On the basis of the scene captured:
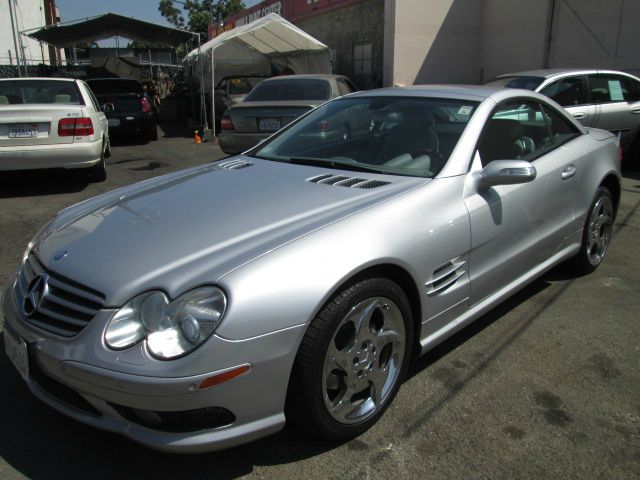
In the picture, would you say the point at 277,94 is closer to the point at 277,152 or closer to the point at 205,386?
the point at 277,152

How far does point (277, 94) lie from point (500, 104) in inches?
249

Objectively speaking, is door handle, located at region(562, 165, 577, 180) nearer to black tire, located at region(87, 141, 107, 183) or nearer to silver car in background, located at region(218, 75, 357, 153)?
silver car in background, located at region(218, 75, 357, 153)

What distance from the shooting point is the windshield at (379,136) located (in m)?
3.28

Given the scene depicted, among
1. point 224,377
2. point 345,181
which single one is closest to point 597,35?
point 345,181

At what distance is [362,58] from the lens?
A: 61.2ft

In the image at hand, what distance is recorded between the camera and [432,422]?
2.65m

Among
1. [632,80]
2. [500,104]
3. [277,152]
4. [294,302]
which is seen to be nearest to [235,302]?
[294,302]

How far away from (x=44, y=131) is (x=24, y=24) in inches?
726

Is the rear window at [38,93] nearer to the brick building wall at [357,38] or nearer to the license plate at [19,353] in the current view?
the license plate at [19,353]

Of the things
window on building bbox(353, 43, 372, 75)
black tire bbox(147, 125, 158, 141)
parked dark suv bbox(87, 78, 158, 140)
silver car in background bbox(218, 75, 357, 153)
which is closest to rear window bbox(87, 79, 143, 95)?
parked dark suv bbox(87, 78, 158, 140)

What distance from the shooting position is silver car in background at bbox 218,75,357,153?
28.1ft

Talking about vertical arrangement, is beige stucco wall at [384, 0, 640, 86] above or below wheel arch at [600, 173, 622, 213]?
above

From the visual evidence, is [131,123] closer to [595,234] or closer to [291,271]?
[595,234]

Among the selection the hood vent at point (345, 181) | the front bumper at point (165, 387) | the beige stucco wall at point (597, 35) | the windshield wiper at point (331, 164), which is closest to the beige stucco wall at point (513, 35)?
the beige stucco wall at point (597, 35)
